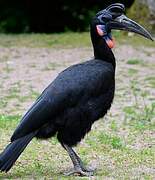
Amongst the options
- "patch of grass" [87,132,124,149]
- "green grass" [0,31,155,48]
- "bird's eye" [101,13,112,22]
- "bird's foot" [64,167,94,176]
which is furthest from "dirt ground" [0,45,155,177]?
"bird's eye" [101,13,112,22]

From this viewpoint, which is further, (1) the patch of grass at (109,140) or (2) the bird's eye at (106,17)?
(1) the patch of grass at (109,140)

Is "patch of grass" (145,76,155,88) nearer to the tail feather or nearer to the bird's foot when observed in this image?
the bird's foot

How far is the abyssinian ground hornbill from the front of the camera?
5523 mm

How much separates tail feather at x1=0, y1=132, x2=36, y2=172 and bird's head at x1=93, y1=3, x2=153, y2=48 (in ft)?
3.52

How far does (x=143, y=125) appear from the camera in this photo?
7.73 m

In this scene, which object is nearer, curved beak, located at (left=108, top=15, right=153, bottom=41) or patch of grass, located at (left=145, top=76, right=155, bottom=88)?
curved beak, located at (left=108, top=15, right=153, bottom=41)

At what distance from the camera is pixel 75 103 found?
566cm

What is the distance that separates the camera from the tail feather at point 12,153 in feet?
17.8

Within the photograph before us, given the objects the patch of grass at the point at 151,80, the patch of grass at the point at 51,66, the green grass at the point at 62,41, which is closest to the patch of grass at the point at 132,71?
the patch of grass at the point at 151,80

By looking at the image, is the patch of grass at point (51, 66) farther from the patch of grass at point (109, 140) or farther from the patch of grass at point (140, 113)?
the patch of grass at point (109, 140)

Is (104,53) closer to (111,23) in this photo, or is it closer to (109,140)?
(111,23)

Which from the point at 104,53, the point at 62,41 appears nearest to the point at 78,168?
the point at 104,53

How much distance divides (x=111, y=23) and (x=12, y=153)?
1455 mm

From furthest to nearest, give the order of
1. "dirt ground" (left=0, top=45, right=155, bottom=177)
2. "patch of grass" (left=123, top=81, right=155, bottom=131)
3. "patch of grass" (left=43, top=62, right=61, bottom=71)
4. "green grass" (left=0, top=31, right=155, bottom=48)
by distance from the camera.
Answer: "green grass" (left=0, top=31, right=155, bottom=48) < "patch of grass" (left=43, top=62, right=61, bottom=71) < "dirt ground" (left=0, top=45, right=155, bottom=177) < "patch of grass" (left=123, top=81, right=155, bottom=131)
